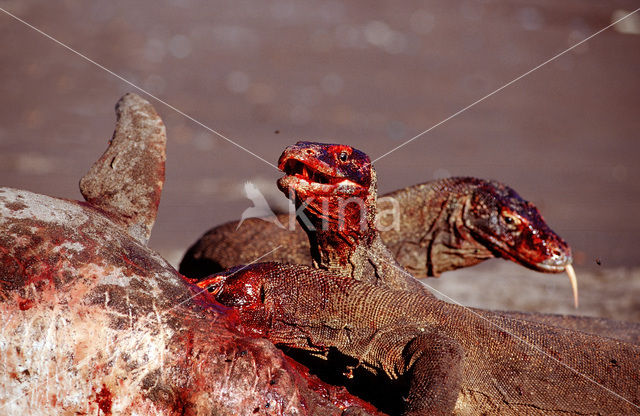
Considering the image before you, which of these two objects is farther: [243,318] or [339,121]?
[339,121]

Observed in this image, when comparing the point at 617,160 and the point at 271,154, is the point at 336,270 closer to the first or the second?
the point at 271,154

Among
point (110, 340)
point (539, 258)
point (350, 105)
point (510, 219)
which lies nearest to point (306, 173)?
point (110, 340)

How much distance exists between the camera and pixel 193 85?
600 inches

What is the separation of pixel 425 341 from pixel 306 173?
106cm

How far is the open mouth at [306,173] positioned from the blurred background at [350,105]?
22.3ft

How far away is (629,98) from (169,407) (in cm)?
1811

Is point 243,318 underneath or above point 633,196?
above

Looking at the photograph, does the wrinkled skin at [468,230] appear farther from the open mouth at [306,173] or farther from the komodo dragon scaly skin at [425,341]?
the open mouth at [306,173]

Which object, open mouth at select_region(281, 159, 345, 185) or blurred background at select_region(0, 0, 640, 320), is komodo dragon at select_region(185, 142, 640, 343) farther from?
blurred background at select_region(0, 0, 640, 320)

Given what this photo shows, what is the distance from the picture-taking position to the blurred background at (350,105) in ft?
42.4

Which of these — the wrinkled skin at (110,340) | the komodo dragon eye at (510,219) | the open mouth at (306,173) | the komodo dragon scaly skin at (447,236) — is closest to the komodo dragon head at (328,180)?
the open mouth at (306,173)

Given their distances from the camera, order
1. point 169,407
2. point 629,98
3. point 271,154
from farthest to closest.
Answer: point 629,98
point 271,154
point 169,407

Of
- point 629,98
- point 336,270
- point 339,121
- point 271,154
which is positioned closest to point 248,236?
point 336,270

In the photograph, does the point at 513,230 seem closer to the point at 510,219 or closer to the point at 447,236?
the point at 510,219
